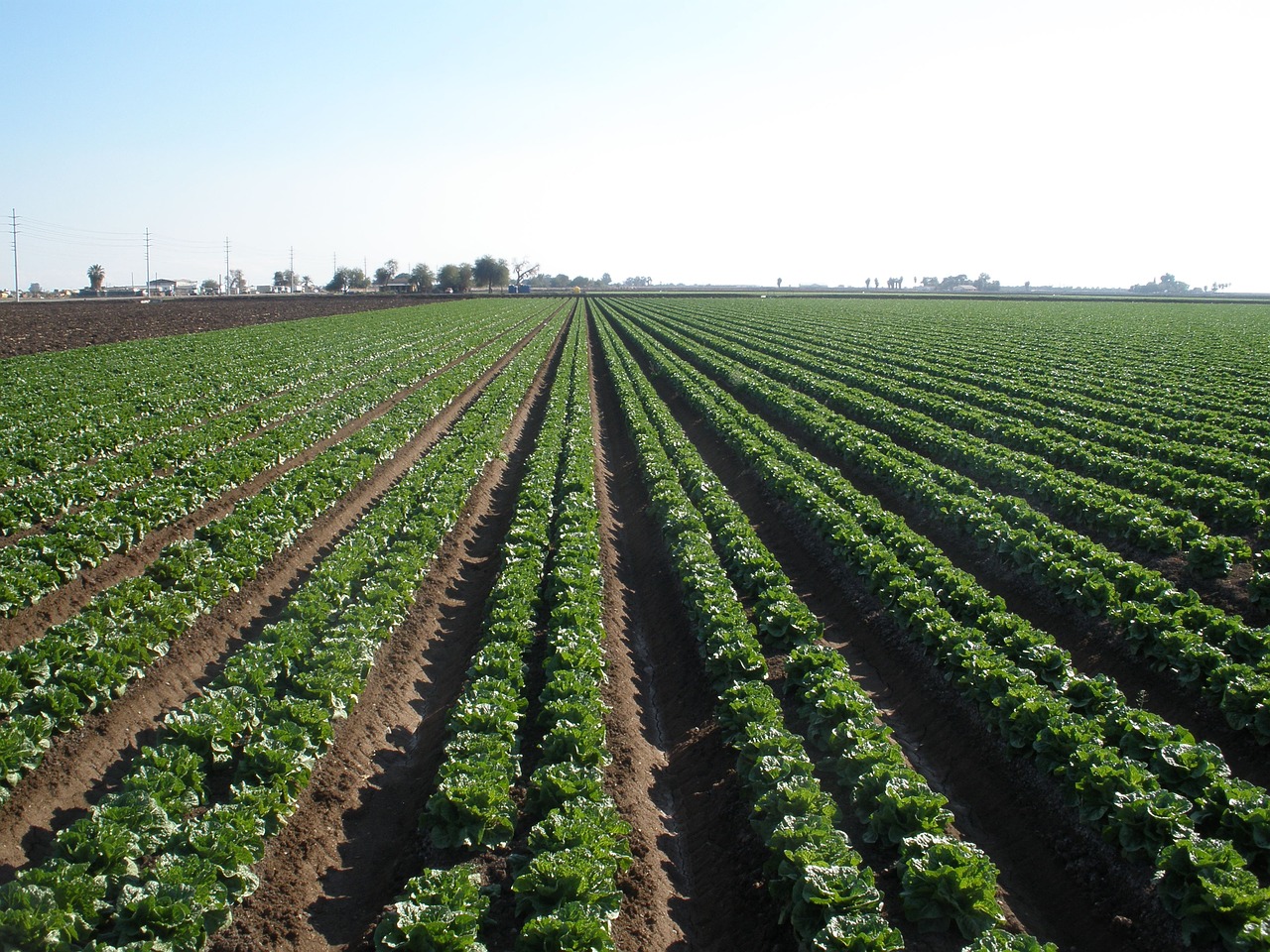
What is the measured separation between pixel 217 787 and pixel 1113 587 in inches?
435

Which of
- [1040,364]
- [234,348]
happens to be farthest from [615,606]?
[234,348]

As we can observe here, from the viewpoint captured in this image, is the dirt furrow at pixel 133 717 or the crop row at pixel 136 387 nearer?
the dirt furrow at pixel 133 717

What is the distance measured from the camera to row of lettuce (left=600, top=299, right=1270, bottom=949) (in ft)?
18.9

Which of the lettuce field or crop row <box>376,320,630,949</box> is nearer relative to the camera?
crop row <box>376,320,630,949</box>

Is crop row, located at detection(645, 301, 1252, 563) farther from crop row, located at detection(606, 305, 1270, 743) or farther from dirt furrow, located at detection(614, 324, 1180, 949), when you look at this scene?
dirt furrow, located at detection(614, 324, 1180, 949)

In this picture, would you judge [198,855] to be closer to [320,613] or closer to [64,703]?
[64,703]

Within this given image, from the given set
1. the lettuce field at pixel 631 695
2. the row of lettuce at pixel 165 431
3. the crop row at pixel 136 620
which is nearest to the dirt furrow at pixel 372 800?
the lettuce field at pixel 631 695

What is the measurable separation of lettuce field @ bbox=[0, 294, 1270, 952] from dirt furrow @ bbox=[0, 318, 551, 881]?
1.7 inches

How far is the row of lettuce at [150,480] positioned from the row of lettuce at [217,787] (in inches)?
144

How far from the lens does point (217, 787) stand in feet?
24.1

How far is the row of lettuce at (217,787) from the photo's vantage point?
535 cm

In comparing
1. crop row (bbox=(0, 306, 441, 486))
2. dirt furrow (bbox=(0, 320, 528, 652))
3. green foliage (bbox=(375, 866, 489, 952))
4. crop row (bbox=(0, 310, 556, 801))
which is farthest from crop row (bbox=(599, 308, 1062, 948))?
crop row (bbox=(0, 306, 441, 486))

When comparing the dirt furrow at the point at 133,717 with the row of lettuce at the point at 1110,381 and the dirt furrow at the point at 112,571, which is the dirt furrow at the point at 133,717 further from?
the row of lettuce at the point at 1110,381

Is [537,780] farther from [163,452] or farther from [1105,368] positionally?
[1105,368]
